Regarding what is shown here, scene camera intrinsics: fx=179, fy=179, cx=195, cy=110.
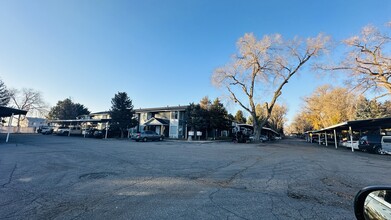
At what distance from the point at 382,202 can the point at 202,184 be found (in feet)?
13.5

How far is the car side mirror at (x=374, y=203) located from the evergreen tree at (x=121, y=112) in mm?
33920

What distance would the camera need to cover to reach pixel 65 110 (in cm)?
5381

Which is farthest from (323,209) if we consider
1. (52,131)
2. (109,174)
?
(52,131)

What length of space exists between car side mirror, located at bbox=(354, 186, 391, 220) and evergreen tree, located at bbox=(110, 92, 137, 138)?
33920mm

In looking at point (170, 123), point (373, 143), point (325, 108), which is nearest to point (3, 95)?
point (170, 123)

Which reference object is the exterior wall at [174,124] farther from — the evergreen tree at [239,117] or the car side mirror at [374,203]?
the car side mirror at [374,203]

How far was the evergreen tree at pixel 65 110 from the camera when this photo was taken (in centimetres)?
5358

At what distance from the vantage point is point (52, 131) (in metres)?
38.2

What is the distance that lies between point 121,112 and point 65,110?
33425mm

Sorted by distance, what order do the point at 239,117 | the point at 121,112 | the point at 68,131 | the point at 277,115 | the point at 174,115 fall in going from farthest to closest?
the point at 277,115 → the point at 239,117 → the point at 174,115 → the point at 68,131 → the point at 121,112

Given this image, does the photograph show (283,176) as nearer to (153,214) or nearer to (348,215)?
(348,215)

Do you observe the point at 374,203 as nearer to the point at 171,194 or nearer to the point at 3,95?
the point at 171,194

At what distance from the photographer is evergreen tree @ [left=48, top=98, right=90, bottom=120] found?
176ft

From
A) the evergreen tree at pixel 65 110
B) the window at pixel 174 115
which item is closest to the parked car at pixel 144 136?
the window at pixel 174 115
